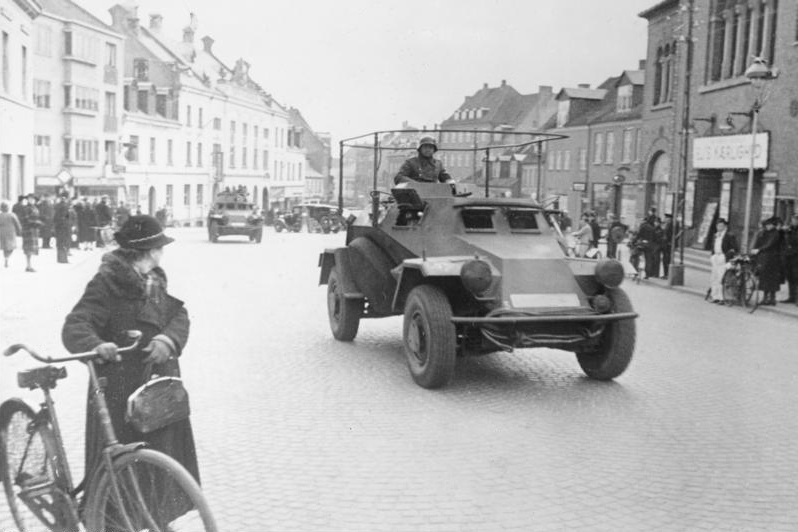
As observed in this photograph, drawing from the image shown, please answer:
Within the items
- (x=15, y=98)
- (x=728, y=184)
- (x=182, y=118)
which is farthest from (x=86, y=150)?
(x=728, y=184)

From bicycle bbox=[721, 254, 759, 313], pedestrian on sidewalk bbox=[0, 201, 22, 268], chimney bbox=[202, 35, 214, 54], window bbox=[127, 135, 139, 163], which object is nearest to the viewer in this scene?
bicycle bbox=[721, 254, 759, 313]

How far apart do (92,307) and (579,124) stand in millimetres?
42584

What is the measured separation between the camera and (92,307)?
4.52 meters

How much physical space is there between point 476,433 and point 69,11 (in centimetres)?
4334

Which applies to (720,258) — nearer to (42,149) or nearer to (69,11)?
(42,149)

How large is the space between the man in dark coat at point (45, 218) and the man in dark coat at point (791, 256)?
743 inches

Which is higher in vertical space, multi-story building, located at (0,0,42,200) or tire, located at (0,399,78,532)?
multi-story building, located at (0,0,42,200)

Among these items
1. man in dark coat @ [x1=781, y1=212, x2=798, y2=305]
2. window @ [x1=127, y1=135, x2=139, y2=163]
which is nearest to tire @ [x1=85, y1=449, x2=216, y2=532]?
man in dark coat @ [x1=781, y1=212, x2=798, y2=305]

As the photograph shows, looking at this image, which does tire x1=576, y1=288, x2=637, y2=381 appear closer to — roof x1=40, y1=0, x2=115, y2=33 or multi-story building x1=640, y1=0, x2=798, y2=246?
multi-story building x1=640, y1=0, x2=798, y2=246

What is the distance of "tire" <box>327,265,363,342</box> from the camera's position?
432 inches

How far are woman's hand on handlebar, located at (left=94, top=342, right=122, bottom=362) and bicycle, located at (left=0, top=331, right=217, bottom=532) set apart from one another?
0.04m

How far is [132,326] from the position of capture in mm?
4629

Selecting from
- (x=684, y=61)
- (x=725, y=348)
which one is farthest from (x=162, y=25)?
(x=725, y=348)

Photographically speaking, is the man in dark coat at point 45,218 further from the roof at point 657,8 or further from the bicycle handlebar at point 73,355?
the bicycle handlebar at point 73,355
